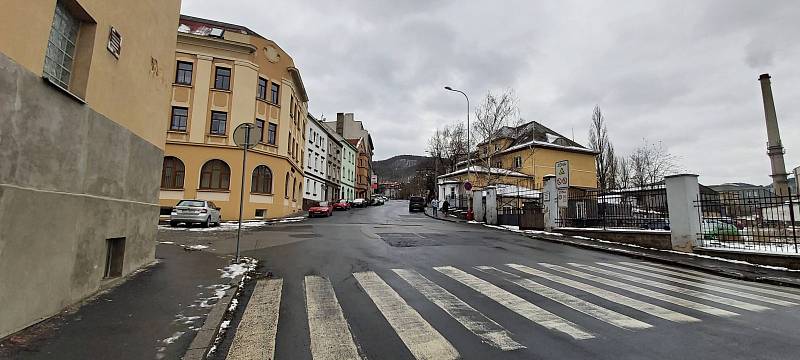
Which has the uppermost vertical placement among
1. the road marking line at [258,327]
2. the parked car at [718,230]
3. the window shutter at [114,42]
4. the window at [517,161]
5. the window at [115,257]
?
the window at [517,161]

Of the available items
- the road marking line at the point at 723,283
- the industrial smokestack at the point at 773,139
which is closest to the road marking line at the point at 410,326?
the road marking line at the point at 723,283

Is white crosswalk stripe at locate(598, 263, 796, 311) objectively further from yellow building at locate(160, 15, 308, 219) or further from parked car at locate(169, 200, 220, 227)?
yellow building at locate(160, 15, 308, 219)

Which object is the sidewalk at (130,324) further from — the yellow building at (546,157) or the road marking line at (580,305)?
the yellow building at (546,157)

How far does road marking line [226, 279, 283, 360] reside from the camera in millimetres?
3803

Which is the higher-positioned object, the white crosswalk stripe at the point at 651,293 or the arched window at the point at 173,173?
the arched window at the point at 173,173

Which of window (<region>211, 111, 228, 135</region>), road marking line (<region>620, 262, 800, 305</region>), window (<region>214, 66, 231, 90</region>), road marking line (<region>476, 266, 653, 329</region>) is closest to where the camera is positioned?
road marking line (<region>476, 266, 653, 329</region>)

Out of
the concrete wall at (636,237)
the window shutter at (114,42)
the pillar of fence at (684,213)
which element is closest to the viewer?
the window shutter at (114,42)

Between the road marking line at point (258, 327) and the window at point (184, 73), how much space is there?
25555 millimetres

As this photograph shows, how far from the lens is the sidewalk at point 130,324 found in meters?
3.73

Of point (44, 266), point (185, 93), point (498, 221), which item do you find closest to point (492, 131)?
point (498, 221)

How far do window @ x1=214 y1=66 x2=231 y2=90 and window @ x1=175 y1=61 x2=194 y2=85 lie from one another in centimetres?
177

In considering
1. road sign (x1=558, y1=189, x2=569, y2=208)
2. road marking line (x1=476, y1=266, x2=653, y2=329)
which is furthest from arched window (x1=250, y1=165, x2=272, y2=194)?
road marking line (x1=476, y1=266, x2=653, y2=329)

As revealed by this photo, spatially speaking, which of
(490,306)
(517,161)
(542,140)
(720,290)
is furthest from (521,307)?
(542,140)

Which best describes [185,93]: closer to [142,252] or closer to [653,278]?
[142,252]
